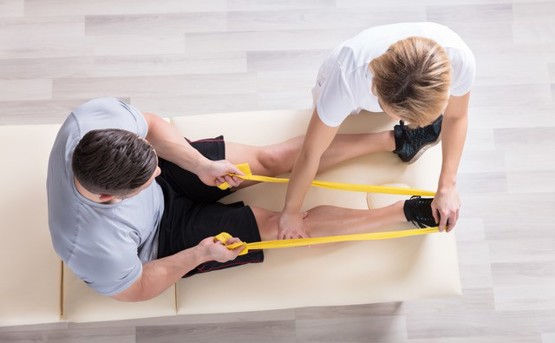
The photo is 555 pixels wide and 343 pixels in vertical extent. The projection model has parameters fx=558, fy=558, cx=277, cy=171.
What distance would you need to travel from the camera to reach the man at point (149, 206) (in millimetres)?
1347

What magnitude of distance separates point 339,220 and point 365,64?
55 centimetres

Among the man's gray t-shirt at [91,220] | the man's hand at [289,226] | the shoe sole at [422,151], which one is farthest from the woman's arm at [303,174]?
the man's gray t-shirt at [91,220]

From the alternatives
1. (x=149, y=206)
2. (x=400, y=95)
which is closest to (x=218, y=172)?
(x=149, y=206)

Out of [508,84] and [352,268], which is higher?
[508,84]

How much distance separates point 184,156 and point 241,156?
204mm

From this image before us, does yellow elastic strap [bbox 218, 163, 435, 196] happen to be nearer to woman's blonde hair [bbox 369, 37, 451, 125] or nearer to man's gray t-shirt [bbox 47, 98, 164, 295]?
man's gray t-shirt [bbox 47, 98, 164, 295]

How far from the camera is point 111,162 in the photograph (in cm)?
130

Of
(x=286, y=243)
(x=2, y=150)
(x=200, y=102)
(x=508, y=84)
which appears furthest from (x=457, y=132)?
(x=2, y=150)

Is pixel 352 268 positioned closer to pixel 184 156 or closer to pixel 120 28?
pixel 184 156

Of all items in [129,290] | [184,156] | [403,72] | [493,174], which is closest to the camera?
[403,72]

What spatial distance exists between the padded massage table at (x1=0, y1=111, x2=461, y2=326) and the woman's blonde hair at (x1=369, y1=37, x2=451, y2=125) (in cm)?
61

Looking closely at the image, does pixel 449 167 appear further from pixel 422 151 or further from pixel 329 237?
pixel 329 237

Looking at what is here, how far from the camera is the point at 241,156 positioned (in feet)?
6.16

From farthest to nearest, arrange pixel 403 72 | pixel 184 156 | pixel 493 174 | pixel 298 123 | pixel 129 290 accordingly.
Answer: pixel 493 174
pixel 298 123
pixel 184 156
pixel 129 290
pixel 403 72
